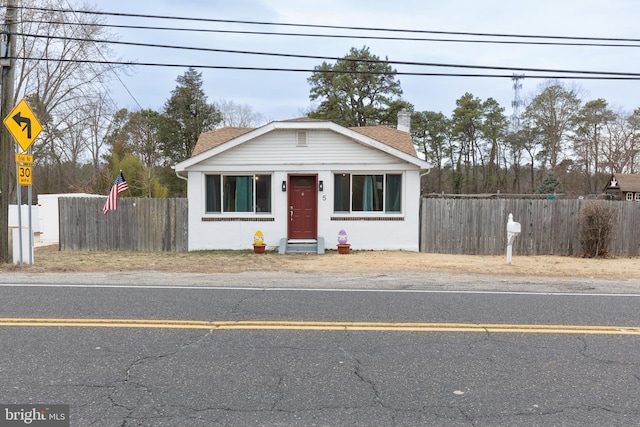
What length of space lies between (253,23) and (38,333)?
9724mm

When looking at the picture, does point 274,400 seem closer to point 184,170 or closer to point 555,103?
point 184,170

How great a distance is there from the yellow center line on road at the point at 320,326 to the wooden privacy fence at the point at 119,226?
10003mm

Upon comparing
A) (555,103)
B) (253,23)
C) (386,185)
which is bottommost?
(386,185)

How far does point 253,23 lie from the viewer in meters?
12.0

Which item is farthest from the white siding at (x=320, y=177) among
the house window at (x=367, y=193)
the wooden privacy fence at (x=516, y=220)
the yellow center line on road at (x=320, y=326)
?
the yellow center line on road at (x=320, y=326)

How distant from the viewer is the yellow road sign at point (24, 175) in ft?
33.5

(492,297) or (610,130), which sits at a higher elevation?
(610,130)

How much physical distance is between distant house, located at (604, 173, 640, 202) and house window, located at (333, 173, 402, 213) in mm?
35783

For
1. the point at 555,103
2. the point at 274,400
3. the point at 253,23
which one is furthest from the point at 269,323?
the point at 555,103

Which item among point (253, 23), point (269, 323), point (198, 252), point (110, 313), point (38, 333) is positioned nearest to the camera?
point (38, 333)

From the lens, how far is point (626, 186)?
4122cm

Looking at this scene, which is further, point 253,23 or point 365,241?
point 365,241

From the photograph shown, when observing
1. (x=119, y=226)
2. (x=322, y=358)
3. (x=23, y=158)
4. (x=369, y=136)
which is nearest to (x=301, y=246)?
(x=369, y=136)

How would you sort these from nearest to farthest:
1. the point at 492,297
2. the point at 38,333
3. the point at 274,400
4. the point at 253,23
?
the point at 274,400, the point at 38,333, the point at 492,297, the point at 253,23
